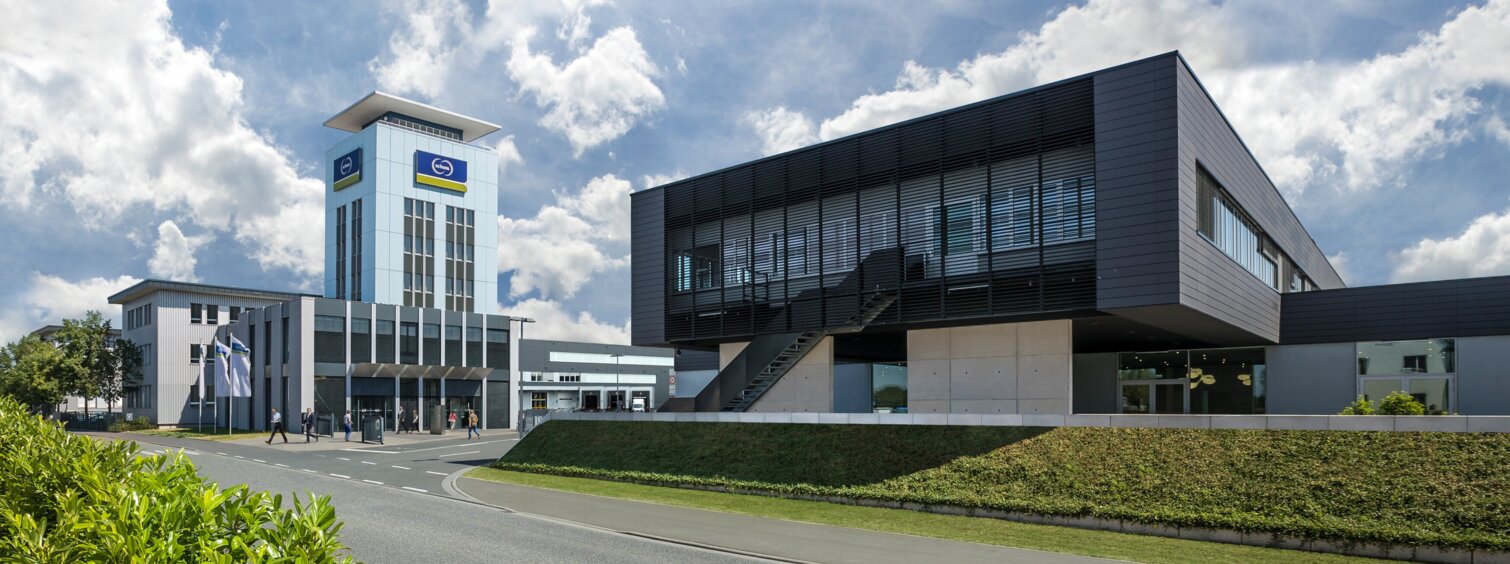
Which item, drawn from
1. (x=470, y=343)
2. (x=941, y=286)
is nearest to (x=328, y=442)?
(x=470, y=343)

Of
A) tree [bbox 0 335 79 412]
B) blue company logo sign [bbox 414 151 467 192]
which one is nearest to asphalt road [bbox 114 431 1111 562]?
blue company logo sign [bbox 414 151 467 192]

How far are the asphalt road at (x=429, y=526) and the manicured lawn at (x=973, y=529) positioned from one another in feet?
14.3

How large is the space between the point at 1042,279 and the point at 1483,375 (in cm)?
1630

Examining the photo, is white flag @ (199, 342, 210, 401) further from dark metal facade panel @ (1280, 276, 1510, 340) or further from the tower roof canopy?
dark metal facade panel @ (1280, 276, 1510, 340)

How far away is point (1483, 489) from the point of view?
16.0 metres

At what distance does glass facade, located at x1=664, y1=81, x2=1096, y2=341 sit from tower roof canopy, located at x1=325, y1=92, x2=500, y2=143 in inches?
1770

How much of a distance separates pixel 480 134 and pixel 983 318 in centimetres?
6221

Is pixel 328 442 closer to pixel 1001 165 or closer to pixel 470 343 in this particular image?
pixel 470 343

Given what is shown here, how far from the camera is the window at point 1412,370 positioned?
99.7 feet

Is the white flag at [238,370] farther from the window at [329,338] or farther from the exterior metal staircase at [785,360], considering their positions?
the exterior metal staircase at [785,360]

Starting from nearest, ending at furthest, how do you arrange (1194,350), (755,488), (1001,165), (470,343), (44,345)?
(755,488) < (1001,165) < (1194,350) < (470,343) < (44,345)

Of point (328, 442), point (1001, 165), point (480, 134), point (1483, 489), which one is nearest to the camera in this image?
point (1483, 489)

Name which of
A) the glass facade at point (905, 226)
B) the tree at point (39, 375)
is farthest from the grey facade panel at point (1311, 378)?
the tree at point (39, 375)

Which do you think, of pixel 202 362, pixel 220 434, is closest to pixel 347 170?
pixel 202 362
